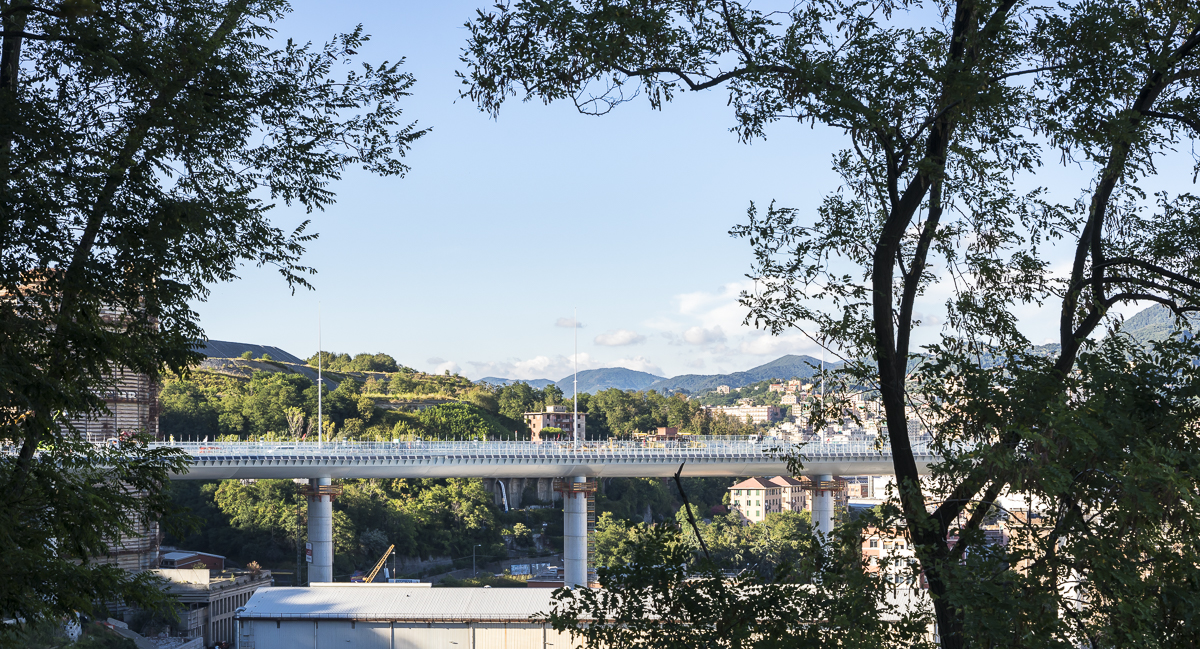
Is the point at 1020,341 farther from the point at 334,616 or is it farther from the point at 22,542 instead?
the point at 334,616

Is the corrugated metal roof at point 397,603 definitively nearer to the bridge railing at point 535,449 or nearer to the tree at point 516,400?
the bridge railing at point 535,449

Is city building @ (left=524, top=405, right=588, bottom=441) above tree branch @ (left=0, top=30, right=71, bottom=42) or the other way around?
the other way around

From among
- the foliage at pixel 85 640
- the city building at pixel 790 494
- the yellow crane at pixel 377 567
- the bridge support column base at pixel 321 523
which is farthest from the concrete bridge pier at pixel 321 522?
the city building at pixel 790 494

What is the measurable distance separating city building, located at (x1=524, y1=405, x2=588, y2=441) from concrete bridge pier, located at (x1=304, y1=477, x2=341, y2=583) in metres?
51.2

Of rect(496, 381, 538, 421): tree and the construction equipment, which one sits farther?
rect(496, 381, 538, 421): tree

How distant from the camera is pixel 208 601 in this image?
4638 cm

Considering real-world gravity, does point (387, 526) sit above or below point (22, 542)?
below

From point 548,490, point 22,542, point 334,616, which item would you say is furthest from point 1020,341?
point 548,490

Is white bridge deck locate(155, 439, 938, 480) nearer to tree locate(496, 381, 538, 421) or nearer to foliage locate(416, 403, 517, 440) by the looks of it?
foliage locate(416, 403, 517, 440)

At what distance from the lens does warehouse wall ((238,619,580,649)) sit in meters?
37.8

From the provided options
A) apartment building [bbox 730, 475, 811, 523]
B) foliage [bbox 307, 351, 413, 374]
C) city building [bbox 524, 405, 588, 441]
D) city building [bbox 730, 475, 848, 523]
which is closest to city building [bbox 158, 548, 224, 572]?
city building [bbox 524, 405, 588, 441]

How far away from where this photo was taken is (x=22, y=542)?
8305mm

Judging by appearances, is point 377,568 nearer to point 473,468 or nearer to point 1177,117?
point 473,468

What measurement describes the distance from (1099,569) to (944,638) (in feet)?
6.55
